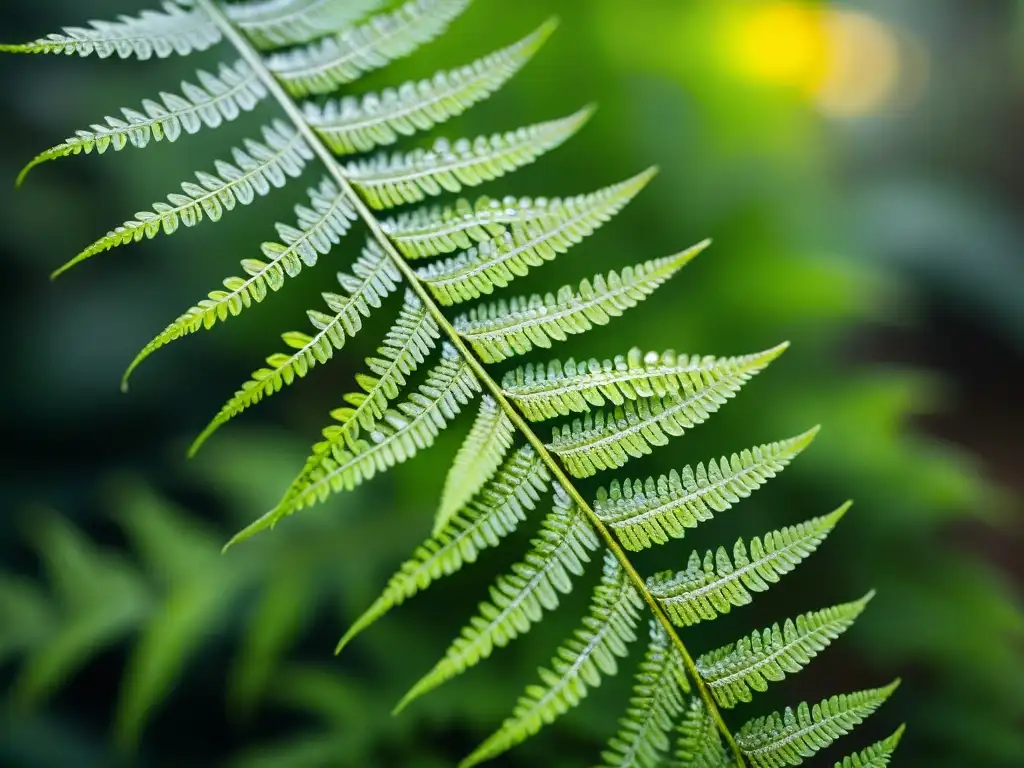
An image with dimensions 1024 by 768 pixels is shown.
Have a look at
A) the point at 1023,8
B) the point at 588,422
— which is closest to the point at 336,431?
the point at 588,422

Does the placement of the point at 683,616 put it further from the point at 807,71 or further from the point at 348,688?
the point at 807,71

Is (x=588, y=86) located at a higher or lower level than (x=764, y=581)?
higher

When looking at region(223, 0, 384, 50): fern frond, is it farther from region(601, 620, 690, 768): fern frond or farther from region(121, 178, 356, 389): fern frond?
region(601, 620, 690, 768): fern frond

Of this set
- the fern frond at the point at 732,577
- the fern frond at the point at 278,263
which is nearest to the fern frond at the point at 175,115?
the fern frond at the point at 278,263

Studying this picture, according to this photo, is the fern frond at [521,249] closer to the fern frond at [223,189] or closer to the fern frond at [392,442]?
the fern frond at [392,442]

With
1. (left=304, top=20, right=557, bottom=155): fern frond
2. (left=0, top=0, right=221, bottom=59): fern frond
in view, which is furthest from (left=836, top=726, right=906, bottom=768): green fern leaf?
(left=0, top=0, right=221, bottom=59): fern frond
